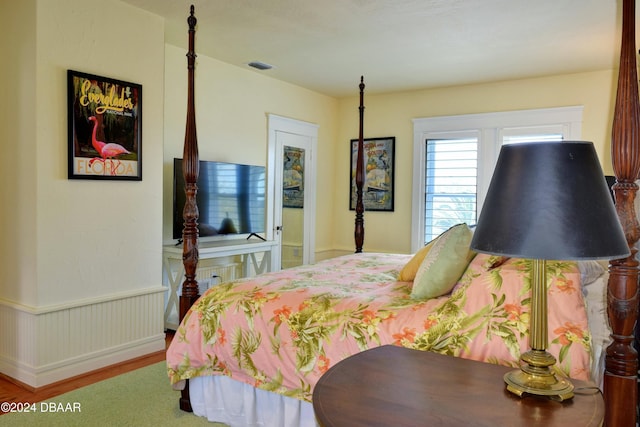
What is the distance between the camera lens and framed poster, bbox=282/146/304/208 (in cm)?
564

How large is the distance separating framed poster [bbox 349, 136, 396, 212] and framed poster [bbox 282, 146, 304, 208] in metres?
0.83

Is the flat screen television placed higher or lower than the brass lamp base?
higher

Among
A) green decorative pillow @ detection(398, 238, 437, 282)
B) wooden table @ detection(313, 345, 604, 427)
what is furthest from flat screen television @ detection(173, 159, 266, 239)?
wooden table @ detection(313, 345, 604, 427)

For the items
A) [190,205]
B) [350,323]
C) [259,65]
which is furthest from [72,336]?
[259,65]

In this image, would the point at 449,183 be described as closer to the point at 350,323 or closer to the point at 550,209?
the point at 350,323

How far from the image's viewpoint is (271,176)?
17.7 ft

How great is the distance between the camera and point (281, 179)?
5566 mm

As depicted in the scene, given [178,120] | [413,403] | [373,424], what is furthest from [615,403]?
[178,120]

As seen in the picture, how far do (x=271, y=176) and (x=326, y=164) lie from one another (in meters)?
1.19

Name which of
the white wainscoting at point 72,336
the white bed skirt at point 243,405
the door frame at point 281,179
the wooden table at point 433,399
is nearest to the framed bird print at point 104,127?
the white wainscoting at point 72,336

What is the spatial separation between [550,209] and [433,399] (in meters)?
0.59

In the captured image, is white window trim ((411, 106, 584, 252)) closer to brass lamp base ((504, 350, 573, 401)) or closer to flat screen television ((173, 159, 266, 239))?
flat screen television ((173, 159, 266, 239))

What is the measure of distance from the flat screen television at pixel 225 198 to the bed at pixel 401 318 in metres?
1.49

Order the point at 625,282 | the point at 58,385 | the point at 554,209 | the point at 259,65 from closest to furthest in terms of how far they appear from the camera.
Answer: the point at 554,209
the point at 625,282
the point at 58,385
the point at 259,65
